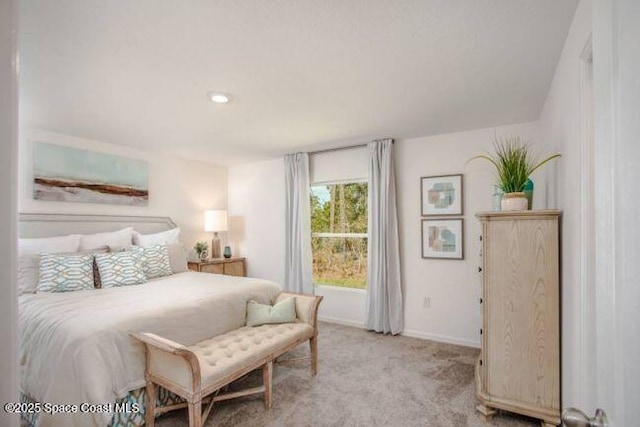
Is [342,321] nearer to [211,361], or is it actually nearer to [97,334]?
[211,361]

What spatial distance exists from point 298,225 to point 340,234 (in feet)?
2.05

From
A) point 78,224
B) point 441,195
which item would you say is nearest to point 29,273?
point 78,224

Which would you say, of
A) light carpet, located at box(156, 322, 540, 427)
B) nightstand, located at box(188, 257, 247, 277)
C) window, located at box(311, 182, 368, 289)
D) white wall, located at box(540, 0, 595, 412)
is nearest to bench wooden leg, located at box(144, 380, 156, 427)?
light carpet, located at box(156, 322, 540, 427)

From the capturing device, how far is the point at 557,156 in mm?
2004

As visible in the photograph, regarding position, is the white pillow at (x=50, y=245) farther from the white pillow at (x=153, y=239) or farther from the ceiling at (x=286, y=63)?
the ceiling at (x=286, y=63)

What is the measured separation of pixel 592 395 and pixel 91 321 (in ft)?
8.92

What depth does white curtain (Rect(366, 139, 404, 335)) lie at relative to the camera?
12.3 ft

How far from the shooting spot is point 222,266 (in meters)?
4.54

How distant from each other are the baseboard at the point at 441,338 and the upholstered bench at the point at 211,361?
1521 millimetres

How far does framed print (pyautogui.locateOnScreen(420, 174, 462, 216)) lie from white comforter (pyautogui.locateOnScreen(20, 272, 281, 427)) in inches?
97.2

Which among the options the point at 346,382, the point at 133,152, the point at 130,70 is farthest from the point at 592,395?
the point at 133,152

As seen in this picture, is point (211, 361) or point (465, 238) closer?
point (211, 361)

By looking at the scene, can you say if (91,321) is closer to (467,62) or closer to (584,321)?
(584,321)

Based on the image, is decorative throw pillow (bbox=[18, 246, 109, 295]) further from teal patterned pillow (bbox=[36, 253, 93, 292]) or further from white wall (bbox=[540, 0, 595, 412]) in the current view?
white wall (bbox=[540, 0, 595, 412])
